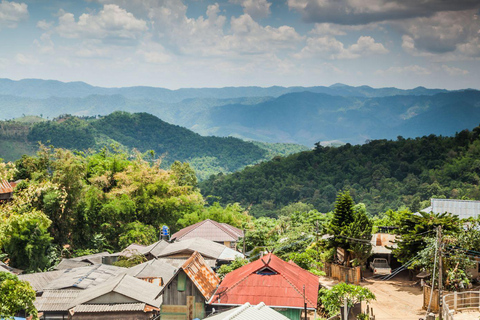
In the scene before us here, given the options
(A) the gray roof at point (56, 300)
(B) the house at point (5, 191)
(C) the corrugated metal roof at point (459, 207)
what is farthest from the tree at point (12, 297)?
(B) the house at point (5, 191)

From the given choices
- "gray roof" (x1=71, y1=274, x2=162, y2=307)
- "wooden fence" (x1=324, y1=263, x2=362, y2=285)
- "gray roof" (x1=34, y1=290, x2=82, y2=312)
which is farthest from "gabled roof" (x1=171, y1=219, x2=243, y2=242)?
"gray roof" (x1=34, y1=290, x2=82, y2=312)

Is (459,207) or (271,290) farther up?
(459,207)

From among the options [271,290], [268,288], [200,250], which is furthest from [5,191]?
[271,290]

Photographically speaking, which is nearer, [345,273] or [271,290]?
[271,290]

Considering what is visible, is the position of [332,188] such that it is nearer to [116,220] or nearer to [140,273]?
[116,220]

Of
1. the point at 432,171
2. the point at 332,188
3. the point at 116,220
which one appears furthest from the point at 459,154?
the point at 116,220

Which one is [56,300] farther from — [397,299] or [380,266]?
[380,266]
